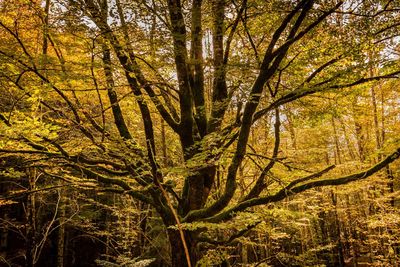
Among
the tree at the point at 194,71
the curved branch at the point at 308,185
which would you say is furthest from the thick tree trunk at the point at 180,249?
the curved branch at the point at 308,185

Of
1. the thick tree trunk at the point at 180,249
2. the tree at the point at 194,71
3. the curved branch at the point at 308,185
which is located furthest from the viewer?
the thick tree trunk at the point at 180,249

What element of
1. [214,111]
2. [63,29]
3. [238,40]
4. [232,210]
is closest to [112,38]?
[63,29]

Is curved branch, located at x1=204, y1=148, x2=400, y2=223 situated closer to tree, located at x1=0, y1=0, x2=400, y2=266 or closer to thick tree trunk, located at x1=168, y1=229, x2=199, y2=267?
tree, located at x1=0, y1=0, x2=400, y2=266

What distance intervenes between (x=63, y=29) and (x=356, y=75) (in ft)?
14.6

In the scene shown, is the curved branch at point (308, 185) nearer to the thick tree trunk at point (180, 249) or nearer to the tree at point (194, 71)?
the tree at point (194, 71)

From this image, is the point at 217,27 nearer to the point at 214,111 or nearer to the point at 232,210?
the point at 214,111

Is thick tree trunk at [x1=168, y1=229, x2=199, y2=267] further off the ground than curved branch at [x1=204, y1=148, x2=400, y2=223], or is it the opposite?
curved branch at [x1=204, y1=148, x2=400, y2=223]

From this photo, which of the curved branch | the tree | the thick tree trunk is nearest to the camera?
the tree

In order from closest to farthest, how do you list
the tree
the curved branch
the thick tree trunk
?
the tree, the curved branch, the thick tree trunk

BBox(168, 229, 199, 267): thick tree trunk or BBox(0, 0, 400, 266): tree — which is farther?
BBox(168, 229, 199, 267): thick tree trunk

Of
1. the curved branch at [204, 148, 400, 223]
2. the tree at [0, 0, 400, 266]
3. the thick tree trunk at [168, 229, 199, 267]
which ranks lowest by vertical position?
the thick tree trunk at [168, 229, 199, 267]

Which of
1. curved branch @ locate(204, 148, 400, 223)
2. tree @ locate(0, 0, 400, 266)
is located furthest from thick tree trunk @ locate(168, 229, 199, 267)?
curved branch @ locate(204, 148, 400, 223)

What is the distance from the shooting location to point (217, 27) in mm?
5082

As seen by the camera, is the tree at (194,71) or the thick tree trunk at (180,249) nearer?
the tree at (194,71)
